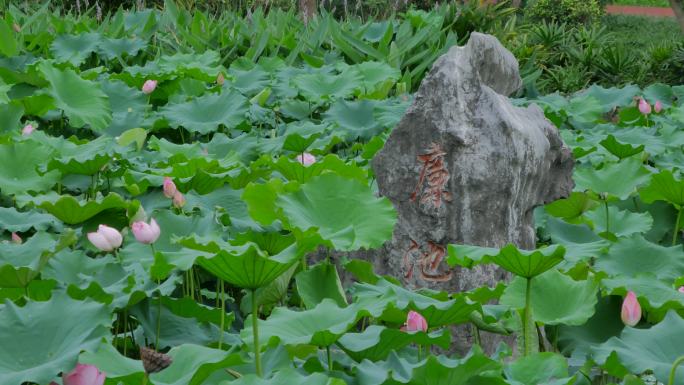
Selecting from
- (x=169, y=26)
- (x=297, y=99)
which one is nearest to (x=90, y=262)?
(x=297, y=99)

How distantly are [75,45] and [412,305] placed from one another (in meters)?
4.18

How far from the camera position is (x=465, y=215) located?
2535 millimetres

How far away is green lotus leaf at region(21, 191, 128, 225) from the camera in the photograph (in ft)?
8.42

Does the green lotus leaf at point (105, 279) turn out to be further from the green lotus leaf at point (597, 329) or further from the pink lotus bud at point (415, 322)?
the green lotus leaf at point (597, 329)

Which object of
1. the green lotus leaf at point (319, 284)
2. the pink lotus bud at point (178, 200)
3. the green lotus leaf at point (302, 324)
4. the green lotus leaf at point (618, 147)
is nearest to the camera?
the green lotus leaf at point (302, 324)

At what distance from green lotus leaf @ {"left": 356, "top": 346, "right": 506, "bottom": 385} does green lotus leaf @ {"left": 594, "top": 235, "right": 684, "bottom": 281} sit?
3.31ft

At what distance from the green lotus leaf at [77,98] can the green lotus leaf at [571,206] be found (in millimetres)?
1875

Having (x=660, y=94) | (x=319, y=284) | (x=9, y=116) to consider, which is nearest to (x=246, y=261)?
(x=319, y=284)

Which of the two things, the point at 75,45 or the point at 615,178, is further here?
the point at 75,45

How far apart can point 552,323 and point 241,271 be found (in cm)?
68

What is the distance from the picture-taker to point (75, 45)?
558 centimetres

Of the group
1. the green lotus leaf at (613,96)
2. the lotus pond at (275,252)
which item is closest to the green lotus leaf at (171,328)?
the lotus pond at (275,252)

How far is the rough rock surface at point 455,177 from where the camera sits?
2541mm

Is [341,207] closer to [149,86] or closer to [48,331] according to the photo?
[48,331]
